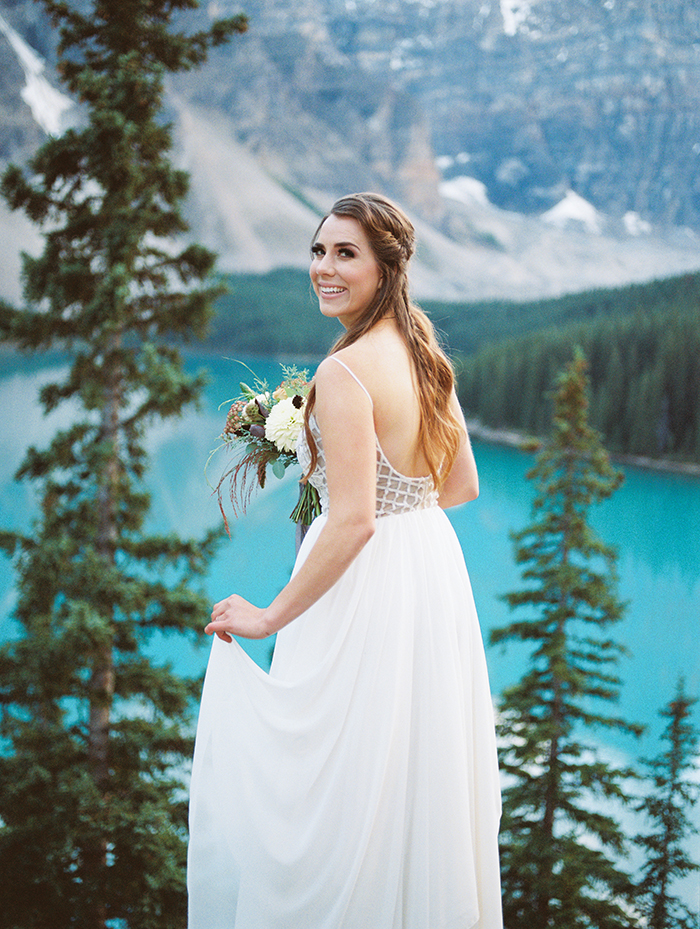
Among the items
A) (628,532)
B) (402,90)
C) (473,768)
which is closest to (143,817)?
(473,768)

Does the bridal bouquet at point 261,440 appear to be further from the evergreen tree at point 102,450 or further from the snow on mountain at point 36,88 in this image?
the snow on mountain at point 36,88

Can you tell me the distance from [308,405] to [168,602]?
244 inches

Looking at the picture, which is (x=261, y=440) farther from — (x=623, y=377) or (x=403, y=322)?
(x=623, y=377)

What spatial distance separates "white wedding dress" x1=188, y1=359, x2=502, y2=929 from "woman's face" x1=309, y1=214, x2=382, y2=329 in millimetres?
307

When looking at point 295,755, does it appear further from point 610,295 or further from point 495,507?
point 610,295

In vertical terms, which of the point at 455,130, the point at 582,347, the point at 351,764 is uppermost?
the point at 455,130

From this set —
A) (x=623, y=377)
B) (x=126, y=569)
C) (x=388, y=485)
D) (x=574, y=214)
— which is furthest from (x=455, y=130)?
(x=388, y=485)

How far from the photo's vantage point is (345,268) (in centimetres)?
143

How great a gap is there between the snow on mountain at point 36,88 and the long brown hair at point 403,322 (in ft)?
192

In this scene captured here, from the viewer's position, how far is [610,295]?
44656 mm

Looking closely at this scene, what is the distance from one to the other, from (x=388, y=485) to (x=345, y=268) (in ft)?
1.37

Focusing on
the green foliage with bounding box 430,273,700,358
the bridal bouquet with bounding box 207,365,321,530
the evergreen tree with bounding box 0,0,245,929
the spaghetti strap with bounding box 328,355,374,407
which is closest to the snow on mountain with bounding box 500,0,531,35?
the green foliage with bounding box 430,273,700,358

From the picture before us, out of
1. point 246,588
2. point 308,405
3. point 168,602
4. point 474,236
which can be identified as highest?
point 474,236

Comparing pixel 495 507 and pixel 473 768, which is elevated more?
pixel 495 507
